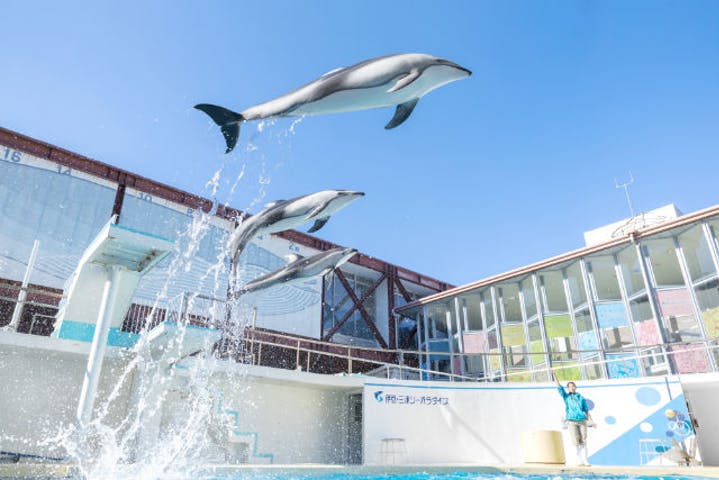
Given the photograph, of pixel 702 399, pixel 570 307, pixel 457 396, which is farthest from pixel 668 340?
pixel 457 396

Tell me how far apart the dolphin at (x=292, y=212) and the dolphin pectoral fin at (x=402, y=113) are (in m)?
1.70

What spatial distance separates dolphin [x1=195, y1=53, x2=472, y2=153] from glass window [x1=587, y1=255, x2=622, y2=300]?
36.4ft

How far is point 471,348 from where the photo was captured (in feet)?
56.2

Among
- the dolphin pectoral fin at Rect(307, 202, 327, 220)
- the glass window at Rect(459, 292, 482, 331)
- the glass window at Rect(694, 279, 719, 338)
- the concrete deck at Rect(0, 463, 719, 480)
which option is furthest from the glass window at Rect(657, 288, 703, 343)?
the dolphin pectoral fin at Rect(307, 202, 327, 220)

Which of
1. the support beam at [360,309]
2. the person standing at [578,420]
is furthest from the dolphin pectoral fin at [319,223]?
the support beam at [360,309]

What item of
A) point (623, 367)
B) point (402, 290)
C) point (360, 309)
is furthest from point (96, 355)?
point (402, 290)

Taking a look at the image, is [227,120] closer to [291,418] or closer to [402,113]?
[402,113]

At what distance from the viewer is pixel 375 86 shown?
477 cm

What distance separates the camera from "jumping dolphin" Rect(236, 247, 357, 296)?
27.5 feet

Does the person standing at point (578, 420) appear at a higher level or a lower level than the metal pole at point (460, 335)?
lower

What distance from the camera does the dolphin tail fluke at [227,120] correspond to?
5500 mm

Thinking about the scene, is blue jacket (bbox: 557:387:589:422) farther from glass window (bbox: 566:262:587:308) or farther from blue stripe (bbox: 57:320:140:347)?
blue stripe (bbox: 57:320:140:347)

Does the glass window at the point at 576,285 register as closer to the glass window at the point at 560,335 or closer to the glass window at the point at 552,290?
the glass window at the point at 552,290

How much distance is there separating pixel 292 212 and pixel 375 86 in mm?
2297
